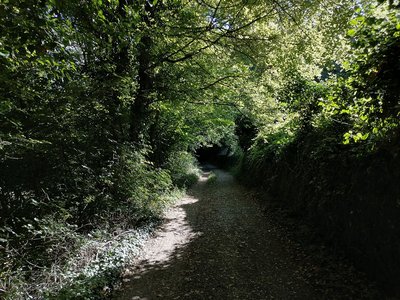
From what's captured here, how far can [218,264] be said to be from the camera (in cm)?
629

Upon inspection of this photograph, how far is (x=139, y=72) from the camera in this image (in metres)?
9.73

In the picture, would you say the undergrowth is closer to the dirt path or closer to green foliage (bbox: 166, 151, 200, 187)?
the dirt path

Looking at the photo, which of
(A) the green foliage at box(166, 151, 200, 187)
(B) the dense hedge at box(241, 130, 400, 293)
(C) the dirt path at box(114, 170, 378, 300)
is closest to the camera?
(B) the dense hedge at box(241, 130, 400, 293)

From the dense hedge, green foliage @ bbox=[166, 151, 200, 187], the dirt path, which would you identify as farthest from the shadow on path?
green foliage @ bbox=[166, 151, 200, 187]

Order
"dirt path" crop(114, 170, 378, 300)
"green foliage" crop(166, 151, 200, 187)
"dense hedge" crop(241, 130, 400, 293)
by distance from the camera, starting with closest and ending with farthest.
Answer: "dense hedge" crop(241, 130, 400, 293) < "dirt path" crop(114, 170, 378, 300) < "green foliage" crop(166, 151, 200, 187)

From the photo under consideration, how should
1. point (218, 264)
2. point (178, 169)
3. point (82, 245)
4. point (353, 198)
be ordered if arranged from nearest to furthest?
1. point (353, 198)
2. point (82, 245)
3. point (218, 264)
4. point (178, 169)

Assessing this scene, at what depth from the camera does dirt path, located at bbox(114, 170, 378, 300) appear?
5219 millimetres

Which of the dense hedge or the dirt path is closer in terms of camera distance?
the dense hedge

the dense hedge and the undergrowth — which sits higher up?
the dense hedge

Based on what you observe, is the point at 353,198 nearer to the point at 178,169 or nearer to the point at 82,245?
the point at 82,245

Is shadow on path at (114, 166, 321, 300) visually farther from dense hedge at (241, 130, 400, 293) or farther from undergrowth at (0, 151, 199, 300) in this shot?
dense hedge at (241, 130, 400, 293)

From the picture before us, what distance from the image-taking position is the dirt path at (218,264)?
5.22m

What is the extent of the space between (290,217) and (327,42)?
16.2 ft

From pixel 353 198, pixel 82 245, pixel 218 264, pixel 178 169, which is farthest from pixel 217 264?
pixel 178 169
